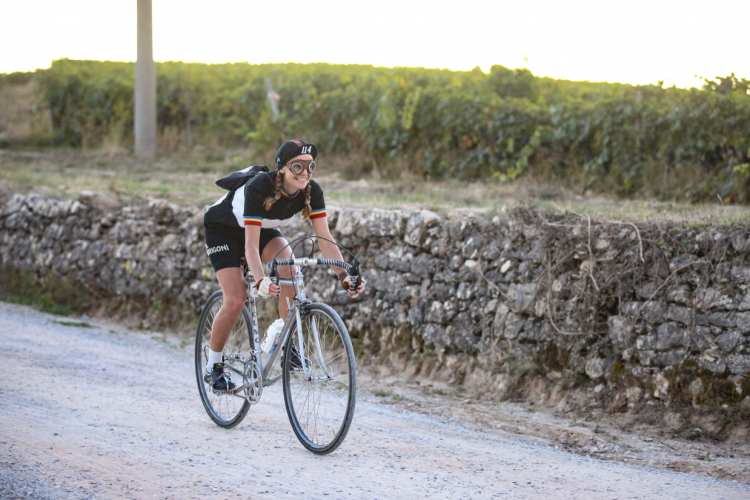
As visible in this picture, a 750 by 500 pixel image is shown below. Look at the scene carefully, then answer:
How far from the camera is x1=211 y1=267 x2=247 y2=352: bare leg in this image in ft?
16.8

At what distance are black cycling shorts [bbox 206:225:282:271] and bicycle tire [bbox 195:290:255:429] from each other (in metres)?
0.38

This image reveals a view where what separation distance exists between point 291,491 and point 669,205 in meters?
6.45

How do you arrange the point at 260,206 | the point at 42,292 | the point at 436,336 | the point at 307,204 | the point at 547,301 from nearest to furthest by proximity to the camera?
1. the point at 260,206
2. the point at 307,204
3. the point at 547,301
4. the point at 436,336
5. the point at 42,292

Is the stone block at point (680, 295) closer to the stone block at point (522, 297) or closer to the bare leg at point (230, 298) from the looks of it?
the stone block at point (522, 297)

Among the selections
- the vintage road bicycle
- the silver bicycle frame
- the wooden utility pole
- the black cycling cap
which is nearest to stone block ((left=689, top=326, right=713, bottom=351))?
the vintage road bicycle

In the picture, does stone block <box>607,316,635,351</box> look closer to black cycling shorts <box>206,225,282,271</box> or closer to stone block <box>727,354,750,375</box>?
stone block <box>727,354,750,375</box>

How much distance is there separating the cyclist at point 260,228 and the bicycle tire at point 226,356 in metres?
0.15

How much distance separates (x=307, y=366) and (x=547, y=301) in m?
3.13

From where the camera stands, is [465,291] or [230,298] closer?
[230,298]

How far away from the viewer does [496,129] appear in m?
12.5

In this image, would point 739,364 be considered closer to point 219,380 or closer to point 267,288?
point 267,288

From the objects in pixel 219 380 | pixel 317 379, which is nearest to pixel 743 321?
pixel 317 379

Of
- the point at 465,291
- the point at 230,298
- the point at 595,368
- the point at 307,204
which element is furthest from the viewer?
the point at 465,291

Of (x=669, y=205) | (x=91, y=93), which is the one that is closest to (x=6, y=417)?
(x=669, y=205)
